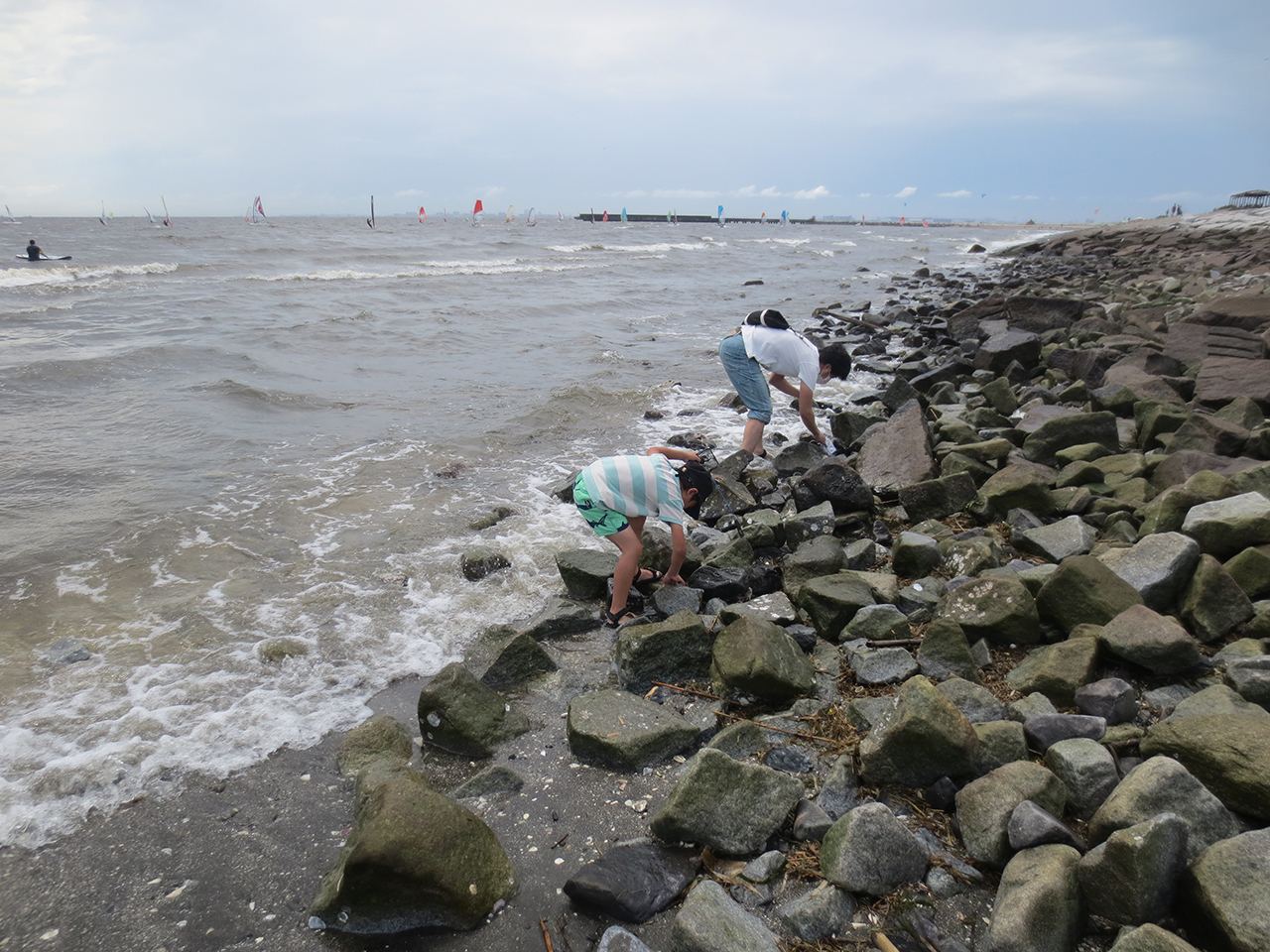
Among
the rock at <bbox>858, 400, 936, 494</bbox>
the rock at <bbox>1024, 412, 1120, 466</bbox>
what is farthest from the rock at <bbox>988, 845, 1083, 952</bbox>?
the rock at <bbox>1024, 412, 1120, 466</bbox>

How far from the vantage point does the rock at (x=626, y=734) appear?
3057 mm

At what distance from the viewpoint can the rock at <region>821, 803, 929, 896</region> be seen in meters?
2.27

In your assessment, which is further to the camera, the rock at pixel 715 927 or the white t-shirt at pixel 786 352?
the white t-shirt at pixel 786 352

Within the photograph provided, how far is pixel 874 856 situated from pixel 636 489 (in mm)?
2457

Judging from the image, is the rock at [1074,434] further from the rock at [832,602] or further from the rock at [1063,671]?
the rock at [1063,671]

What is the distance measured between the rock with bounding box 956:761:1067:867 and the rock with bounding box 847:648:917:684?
0.98m

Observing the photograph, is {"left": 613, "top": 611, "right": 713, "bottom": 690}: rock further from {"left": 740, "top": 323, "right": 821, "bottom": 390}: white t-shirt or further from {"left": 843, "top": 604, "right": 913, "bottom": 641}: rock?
{"left": 740, "top": 323, "right": 821, "bottom": 390}: white t-shirt

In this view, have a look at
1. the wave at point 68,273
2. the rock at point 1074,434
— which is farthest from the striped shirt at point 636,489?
the wave at point 68,273

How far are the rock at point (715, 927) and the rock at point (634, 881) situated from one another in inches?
5.8

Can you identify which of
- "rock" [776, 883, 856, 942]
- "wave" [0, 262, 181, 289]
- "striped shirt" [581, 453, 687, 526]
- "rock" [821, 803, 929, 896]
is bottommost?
"rock" [776, 883, 856, 942]

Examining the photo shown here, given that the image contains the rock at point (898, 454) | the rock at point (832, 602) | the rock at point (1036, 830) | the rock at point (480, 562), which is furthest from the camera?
the rock at point (898, 454)

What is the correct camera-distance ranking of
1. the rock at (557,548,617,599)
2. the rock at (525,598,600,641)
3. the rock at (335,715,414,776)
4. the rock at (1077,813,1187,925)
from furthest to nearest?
the rock at (557,548,617,599) < the rock at (525,598,600,641) < the rock at (335,715,414,776) < the rock at (1077,813,1187,925)

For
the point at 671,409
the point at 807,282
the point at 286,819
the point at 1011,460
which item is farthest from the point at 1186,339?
the point at 807,282

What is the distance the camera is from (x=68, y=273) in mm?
22406
